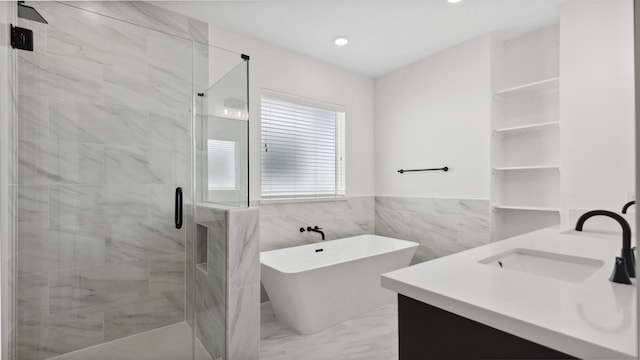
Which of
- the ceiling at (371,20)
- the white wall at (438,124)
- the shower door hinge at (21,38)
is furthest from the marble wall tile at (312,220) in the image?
the shower door hinge at (21,38)

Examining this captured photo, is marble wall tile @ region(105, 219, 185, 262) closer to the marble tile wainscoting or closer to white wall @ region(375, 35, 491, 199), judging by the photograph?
the marble tile wainscoting

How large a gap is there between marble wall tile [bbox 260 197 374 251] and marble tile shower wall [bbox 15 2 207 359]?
3.11 ft

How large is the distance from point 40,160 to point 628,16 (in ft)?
12.7

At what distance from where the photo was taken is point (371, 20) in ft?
8.49

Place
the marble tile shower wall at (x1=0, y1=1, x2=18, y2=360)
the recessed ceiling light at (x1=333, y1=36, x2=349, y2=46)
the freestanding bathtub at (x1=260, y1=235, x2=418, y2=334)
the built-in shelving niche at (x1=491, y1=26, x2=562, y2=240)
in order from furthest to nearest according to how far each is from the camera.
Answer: the recessed ceiling light at (x1=333, y1=36, x2=349, y2=46) < the built-in shelving niche at (x1=491, y1=26, x2=562, y2=240) < the freestanding bathtub at (x1=260, y1=235, x2=418, y2=334) < the marble tile shower wall at (x1=0, y1=1, x2=18, y2=360)

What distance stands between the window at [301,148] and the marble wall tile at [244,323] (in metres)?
1.22

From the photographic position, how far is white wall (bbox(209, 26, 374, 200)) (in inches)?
114

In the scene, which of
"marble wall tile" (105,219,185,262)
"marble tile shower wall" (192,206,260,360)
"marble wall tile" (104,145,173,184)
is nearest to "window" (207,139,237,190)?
"marble tile shower wall" (192,206,260,360)

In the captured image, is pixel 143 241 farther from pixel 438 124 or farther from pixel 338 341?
pixel 438 124

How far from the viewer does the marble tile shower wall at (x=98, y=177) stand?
68.9 inches

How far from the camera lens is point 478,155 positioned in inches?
116

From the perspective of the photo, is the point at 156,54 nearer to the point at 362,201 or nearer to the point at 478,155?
the point at 362,201

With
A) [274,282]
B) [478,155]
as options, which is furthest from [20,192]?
[478,155]

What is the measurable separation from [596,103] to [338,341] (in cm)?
255
